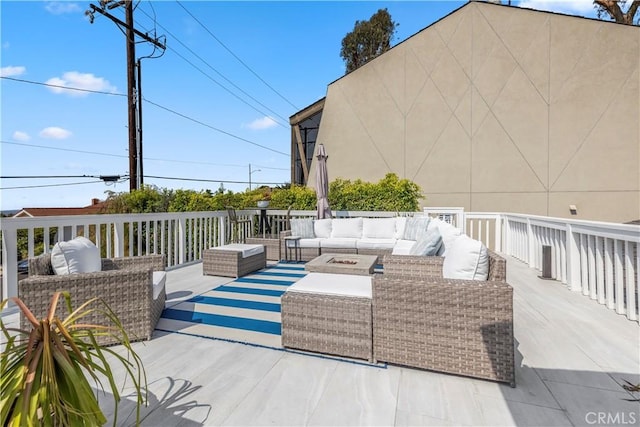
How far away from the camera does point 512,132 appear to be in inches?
335

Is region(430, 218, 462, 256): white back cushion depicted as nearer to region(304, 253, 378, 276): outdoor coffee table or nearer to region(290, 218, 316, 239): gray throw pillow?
region(304, 253, 378, 276): outdoor coffee table

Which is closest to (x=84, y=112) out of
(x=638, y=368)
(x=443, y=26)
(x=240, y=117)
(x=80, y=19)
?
(x=80, y=19)

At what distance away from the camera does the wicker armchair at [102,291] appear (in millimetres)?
2283

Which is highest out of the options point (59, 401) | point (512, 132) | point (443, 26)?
point (443, 26)

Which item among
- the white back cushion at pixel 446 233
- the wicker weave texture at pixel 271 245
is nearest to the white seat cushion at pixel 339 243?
the wicker weave texture at pixel 271 245

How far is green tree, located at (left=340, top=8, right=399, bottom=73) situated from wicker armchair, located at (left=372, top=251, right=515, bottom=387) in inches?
645

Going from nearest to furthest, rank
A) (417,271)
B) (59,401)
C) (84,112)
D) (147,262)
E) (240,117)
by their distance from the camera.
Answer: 1. (59,401)
2. (147,262)
3. (417,271)
4. (84,112)
5. (240,117)

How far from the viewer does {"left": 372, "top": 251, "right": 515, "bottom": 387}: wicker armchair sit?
188 cm

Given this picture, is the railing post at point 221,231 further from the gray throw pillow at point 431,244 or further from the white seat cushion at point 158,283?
the gray throw pillow at point 431,244

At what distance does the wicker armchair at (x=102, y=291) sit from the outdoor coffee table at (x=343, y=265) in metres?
1.79

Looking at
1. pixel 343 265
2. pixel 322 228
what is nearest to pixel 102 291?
pixel 343 265

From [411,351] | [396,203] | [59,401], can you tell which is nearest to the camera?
[59,401]

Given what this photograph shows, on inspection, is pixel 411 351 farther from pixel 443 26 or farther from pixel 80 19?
pixel 80 19

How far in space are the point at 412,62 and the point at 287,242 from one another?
23.5ft
